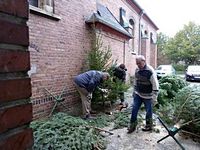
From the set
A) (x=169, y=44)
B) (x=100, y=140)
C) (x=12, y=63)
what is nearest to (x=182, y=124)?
(x=100, y=140)

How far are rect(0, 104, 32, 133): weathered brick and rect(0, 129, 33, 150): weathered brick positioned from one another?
A: 0.04 metres

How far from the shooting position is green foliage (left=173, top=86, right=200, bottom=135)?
245 inches

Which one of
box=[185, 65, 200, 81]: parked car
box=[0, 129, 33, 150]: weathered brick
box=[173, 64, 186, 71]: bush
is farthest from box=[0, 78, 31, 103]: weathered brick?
box=[173, 64, 186, 71]: bush

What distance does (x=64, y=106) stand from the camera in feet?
27.1

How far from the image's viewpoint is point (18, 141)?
1.02 meters

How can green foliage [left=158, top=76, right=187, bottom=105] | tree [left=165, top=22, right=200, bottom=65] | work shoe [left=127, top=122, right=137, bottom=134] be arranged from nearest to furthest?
1. work shoe [left=127, top=122, right=137, bottom=134]
2. green foliage [left=158, top=76, right=187, bottom=105]
3. tree [left=165, top=22, right=200, bottom=65]

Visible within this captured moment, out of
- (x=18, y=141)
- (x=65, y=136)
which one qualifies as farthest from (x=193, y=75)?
(x=18, y=141)

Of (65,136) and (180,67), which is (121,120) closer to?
(65,136)

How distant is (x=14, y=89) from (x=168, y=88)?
10.8 meters

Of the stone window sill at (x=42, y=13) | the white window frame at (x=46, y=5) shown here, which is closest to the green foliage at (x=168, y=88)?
the stone window sill at (x=42, y=13)

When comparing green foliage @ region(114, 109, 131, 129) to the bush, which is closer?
green foliage @ region(114, 109, 131, 129)

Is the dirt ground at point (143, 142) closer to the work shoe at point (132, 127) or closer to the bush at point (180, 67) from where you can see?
the work shoe at point (132, 127)

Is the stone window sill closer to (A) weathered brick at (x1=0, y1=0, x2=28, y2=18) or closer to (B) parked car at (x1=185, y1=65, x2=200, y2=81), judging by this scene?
(A) weathered brick at (x1=0, y1=0, x2=28, y2=18)

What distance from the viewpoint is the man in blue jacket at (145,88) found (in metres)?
6.39
